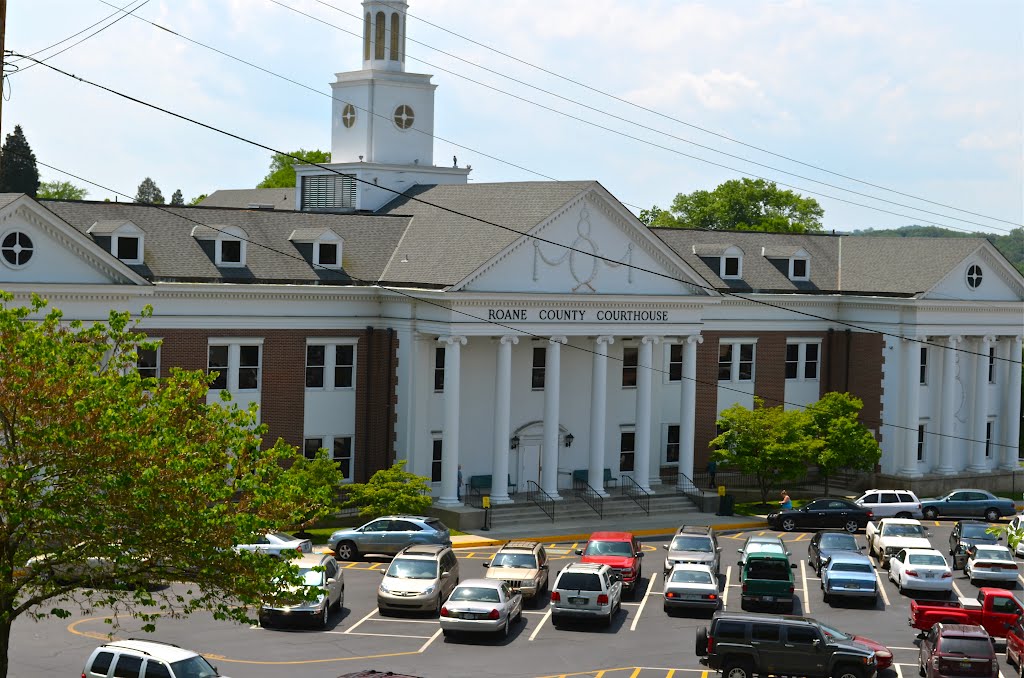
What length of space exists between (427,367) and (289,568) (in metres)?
31.5

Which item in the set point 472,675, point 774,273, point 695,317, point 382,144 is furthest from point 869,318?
point 472,675

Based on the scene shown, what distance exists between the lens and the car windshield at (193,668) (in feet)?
93.5

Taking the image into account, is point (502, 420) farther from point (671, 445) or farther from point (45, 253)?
point (45, 253)

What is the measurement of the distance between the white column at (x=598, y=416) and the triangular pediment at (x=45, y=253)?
18.6 m

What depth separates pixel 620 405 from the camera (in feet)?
202

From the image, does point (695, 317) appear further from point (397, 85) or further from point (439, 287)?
point (397, 85)

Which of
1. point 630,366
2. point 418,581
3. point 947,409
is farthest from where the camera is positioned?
point 947,409

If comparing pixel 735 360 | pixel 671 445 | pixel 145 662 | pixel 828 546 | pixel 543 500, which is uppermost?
pixel 735 360

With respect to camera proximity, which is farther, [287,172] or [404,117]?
[287,172]

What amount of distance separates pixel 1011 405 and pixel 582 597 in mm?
38667

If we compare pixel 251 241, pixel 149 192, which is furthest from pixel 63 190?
pixel 251 241

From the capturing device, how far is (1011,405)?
69.9 meters

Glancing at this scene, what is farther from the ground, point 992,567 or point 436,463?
point 436,463

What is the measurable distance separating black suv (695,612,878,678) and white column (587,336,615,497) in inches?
935
